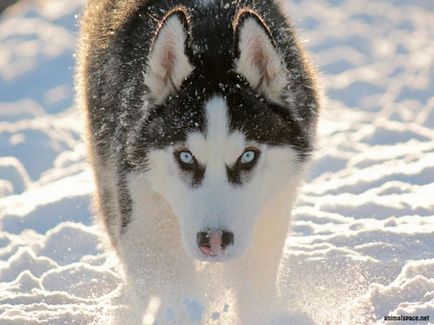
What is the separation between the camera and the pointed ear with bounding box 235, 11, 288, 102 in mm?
3508

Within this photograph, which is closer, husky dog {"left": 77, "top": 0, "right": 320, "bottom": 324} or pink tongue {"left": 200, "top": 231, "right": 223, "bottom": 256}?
pink tongue {"left": 200, "top": 231, "right": 223, "bottom": 256}

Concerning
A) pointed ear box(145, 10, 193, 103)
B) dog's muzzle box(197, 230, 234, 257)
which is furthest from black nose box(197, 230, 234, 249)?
pointed ear box(145, 10, 193, 103)

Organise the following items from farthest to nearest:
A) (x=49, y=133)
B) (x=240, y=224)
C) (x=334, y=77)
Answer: (x=334, y=77) < (x=49, y=133) < (x=240, y=224)

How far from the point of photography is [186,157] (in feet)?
11.5

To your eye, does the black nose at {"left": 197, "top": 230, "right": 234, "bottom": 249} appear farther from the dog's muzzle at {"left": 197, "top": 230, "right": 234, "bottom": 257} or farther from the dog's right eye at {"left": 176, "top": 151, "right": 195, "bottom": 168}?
the dog's right eye at {"left": 176, "top": 151, "right": 195, "bottom": 168}

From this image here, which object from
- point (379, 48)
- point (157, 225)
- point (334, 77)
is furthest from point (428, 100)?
point (157, 225)

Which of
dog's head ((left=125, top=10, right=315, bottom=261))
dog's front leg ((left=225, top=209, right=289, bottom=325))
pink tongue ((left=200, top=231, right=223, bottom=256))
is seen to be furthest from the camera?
dog's front leg ((left=225, top=209, right=289, bottom=325))

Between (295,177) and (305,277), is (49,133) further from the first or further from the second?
(295,177)

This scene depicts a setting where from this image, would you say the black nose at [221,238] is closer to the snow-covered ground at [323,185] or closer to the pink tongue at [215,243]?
the pink tongue at [215,243]

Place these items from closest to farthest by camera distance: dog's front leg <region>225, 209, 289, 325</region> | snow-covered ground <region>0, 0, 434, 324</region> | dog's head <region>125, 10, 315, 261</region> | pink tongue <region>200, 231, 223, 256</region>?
A: pink tongue <region>200, 231, 223, 256</region>, dog's head <region>125, 10, 315, 261</region>, dog's front leg <region>225, 209, 289, 325</region>, snow-covered ground <region>0, 0, 434, 324</region>

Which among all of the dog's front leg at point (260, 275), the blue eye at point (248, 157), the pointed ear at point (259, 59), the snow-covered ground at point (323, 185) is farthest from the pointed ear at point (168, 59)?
the snow-covered ground at point (323, 185)

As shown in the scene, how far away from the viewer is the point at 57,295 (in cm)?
461

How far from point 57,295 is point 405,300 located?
5.99 ft

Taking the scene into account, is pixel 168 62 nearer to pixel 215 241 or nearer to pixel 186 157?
pixel 186 157
